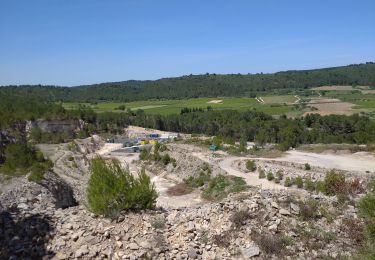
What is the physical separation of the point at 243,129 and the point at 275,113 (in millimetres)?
39299

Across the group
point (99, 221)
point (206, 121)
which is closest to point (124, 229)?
point (99, 221)

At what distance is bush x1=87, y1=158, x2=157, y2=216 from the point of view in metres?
18.0

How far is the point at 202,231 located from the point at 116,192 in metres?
4.57

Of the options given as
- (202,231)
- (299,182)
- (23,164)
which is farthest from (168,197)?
(202,231)

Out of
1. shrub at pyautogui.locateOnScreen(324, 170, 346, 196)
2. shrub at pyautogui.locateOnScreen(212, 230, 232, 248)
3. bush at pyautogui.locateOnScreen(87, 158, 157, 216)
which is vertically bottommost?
shrub at pyautogui.locateOnScreen(324, 170, 346, 196)

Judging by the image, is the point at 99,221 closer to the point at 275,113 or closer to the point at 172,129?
the point at 172,129

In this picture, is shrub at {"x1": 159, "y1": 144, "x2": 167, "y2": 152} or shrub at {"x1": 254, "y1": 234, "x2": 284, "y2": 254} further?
shrub at {"x1": 159, "y1": 144, "x2": 167, "y2": 152}

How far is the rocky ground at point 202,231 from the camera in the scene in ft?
51.3

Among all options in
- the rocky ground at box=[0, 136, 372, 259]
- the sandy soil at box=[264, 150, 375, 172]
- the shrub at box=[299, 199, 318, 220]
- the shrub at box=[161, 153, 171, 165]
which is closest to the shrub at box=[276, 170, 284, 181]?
the sandy soil at box=[264, 150, 375, 172]

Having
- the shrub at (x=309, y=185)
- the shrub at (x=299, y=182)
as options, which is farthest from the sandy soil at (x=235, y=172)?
the shrub at (x=309, y=185)

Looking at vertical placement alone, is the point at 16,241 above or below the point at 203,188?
above

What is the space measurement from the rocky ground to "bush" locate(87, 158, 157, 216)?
0.51 m

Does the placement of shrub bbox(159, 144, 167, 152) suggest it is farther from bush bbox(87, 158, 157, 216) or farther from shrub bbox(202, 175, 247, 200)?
bush bbox(87, 158, 157, 216)

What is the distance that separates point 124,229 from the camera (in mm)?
16625
